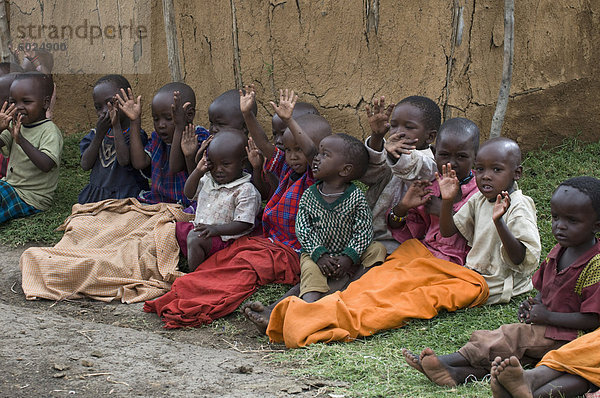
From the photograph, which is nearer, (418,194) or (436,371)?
(436,371)

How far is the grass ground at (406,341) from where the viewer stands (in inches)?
137

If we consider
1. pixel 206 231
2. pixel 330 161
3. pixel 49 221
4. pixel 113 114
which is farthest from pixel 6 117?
pixel 330 161

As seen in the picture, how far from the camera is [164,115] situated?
570 cm

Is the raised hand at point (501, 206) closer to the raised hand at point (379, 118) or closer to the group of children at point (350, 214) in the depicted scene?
the group of children at point (350, 214)

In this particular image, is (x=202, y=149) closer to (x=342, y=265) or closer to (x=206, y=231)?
(x=206, y=231)

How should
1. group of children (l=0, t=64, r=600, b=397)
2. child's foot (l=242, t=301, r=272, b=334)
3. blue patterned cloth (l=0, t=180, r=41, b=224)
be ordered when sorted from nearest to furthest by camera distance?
1. group of children (l=0, t=64, r=600, b=397)
2. child's foot (l=242, t=301, r=272, b=334)
3. blue patterned cloth (l=0, t=180, r=41, b=224)

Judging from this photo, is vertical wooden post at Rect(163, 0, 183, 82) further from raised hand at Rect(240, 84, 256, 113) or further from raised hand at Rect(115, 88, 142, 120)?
raised hand at Rect(240, 84, 256, 113)

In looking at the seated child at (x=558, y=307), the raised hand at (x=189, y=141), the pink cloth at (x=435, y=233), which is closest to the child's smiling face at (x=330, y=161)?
the pink cloth at (x=435, y=233)

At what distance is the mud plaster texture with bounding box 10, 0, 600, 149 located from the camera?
20.3 ft

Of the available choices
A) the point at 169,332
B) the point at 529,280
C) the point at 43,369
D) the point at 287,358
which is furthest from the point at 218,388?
the point at 529,280

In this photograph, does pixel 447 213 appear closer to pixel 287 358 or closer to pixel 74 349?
pixel 287 358

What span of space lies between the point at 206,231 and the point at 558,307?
2304mm

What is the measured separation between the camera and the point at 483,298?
14.3ft

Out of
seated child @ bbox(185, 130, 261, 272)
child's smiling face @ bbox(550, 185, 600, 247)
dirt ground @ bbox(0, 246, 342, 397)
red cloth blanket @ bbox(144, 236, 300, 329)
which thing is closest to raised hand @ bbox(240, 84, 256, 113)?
seated child @ bbox(185, 130, 261, 272)
